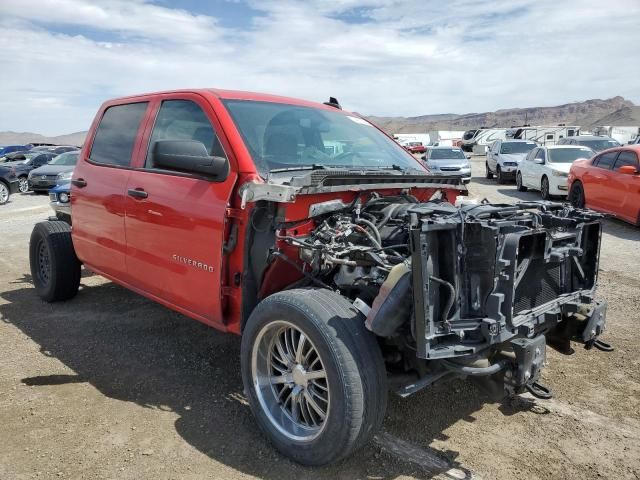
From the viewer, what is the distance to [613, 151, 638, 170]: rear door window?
1007cm

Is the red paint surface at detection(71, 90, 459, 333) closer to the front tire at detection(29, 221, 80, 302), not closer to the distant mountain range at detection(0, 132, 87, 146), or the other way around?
the front tire at detection(29, 221, 80, 302)

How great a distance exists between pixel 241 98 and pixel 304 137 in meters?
0.53

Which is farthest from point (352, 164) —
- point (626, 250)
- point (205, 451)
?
point (626, 250)

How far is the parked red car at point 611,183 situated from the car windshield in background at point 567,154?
2.87 m

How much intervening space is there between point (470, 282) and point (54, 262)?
4.49m

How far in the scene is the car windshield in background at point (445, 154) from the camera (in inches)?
809

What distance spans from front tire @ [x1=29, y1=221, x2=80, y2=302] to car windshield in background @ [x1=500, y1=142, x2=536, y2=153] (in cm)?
1817

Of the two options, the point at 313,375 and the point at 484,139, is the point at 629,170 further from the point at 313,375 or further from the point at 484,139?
the point at 484,139

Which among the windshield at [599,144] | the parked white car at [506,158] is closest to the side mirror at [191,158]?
the parked white car at [506,158]

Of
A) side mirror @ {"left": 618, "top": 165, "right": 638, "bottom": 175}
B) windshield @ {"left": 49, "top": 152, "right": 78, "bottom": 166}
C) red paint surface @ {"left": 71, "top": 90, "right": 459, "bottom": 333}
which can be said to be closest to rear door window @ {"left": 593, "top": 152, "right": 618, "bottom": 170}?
side mirror @ {"left": 618, "top": 165, "right": 638, "bottom": 175}

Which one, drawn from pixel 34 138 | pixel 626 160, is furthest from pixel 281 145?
pixel 34 138

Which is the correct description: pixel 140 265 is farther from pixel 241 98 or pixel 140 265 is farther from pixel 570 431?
pixel 570 431

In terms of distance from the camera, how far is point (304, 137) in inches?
158

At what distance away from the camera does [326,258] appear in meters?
3.14
